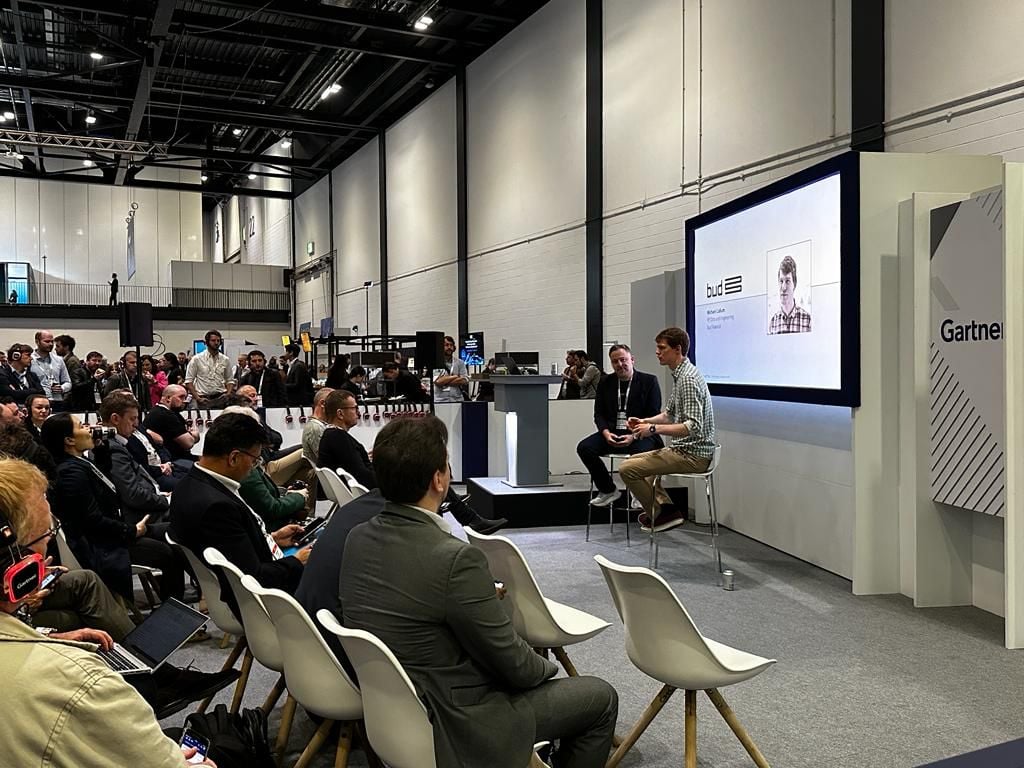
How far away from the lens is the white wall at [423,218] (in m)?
14.4

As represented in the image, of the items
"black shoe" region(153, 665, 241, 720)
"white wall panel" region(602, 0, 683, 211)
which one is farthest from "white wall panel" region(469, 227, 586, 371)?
"black shoe" region(153, 665, 241, 720)

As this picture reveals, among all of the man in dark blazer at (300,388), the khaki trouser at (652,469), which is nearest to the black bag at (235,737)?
the khaki trouser at (652,469)

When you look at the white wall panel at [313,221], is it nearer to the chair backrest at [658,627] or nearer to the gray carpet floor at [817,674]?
the gray carpet floor at [817,674]

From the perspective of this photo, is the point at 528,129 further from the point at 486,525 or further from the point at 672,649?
the point at 672,649

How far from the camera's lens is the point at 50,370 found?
395 inches

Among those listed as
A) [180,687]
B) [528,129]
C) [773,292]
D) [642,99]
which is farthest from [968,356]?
[528,129]

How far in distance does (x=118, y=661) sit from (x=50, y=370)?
9119mm

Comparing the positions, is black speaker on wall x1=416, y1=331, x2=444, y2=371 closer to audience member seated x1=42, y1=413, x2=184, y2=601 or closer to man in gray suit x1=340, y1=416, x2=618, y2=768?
audience member seated x1=42, y1=413, x2=184, y2=601

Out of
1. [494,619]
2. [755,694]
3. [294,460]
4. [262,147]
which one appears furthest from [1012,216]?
[262,147]

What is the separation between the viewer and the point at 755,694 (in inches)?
135

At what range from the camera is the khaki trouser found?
532 cm

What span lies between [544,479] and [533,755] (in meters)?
5.30

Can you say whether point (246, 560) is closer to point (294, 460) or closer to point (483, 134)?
point (294, 460)

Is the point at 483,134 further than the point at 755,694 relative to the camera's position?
Yes
